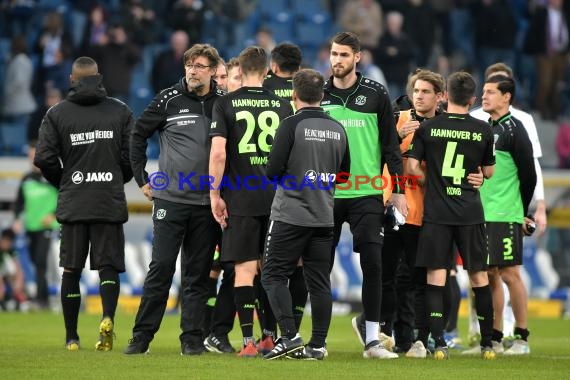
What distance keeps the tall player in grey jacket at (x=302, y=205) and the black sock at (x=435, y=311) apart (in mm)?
1036

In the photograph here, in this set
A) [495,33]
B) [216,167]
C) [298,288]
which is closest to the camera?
[216,167]

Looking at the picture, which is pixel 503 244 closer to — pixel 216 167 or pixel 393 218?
pixel 393 218

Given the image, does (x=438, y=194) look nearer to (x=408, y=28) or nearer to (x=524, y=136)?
(x=524, y=136)

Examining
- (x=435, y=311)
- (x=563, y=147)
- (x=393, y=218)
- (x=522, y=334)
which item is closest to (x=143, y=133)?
(x=393, y=218)

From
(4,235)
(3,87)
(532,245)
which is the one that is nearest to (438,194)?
(532,245)

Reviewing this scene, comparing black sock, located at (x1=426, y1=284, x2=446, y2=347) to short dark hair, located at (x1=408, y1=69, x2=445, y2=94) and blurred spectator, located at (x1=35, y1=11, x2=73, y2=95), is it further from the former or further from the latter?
blurred spectator, located at (x1=35, y1=11, x2=73, y2=95)

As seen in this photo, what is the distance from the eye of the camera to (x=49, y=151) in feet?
35.2

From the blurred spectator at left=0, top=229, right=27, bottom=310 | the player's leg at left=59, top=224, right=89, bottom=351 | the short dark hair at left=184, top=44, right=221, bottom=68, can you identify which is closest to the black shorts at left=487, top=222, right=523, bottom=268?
the short dark hair at left=184, top=44, right=221, bottom=68

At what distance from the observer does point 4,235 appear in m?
18.9

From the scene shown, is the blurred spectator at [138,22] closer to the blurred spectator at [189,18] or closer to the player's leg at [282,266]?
the blurred spectator at [189,18]

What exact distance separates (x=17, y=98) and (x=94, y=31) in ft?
5.85

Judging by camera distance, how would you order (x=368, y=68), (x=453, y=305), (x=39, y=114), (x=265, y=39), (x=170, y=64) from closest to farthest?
(x=453, y=305)
(x=39, y=114)
(x=170, y=64)
(x=265, y=39)
(x=368, y=68)

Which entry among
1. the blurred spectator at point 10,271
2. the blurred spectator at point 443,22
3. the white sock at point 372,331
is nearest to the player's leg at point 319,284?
the white sock at point 372,331

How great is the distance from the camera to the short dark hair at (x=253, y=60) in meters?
9.98
